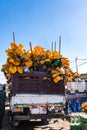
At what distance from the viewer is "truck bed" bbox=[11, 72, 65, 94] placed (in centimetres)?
873

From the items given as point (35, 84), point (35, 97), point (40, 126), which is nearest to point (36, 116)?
point (35, 97)

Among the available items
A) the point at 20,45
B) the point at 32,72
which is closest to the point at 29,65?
the point at 32,72

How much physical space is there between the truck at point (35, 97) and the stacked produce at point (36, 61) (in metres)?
0.28

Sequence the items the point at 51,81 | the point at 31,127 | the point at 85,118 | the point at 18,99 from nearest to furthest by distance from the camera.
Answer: the point at 85,118, the point at 18,99, the point at 51,81, the point at 31,127

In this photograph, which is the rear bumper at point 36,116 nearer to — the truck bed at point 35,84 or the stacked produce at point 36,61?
the truck bed at point 35,84

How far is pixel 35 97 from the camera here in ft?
28.9

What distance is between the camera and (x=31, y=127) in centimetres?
1038

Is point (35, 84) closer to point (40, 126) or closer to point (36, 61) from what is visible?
point (36, 61)

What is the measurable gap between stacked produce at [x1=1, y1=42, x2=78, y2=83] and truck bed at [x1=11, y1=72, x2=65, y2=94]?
0.75 feet

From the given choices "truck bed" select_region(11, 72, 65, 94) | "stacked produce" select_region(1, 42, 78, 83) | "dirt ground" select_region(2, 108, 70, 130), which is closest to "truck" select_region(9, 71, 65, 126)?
"truck bed" select_region(11, 72, 65, 94)

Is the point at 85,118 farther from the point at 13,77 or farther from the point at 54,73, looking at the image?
the point at 13,77

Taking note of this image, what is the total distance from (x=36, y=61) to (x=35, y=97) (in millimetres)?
1529

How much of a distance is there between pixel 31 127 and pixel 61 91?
2520 mm

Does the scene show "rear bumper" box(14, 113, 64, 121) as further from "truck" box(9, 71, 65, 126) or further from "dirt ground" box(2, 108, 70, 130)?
"dirt ground" box(2, 108, 70, 130)
